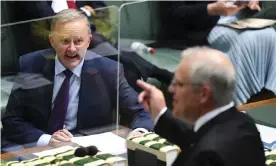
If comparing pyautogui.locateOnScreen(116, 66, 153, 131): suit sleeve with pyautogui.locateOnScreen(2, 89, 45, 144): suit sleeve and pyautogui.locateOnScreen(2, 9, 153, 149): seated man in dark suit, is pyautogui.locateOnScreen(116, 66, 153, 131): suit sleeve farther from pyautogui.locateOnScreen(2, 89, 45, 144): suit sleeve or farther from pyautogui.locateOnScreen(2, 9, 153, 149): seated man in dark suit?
pyautogui.locateOnScreen(2, 89, 45, 144): suit sleeve

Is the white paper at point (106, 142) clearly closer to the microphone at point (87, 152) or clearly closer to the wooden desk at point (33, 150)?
the wooden desk at point (33, 150)

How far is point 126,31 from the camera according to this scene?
3.54 metres

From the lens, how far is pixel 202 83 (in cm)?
166

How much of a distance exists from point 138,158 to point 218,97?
72 cm

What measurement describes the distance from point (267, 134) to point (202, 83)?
3.50 ft

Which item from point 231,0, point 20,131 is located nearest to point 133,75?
point 20,131

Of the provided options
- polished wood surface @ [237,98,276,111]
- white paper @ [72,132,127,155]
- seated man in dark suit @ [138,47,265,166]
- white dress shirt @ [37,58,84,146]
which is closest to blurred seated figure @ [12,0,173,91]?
white dress shirt @ [37,58,84,146]

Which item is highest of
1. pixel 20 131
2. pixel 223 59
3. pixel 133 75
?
pixel 223 59

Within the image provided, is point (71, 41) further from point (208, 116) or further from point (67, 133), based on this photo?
point (208, 116)

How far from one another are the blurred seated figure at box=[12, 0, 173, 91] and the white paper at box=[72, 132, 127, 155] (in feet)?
0.70

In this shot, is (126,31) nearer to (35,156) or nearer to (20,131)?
(20,131)

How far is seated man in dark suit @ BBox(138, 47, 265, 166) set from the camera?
5.45ft

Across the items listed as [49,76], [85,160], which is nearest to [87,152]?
[85,160]

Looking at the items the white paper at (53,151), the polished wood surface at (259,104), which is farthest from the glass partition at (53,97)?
the polished wood surface at (259,104)
